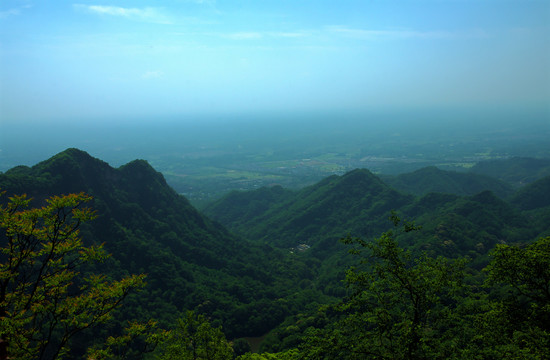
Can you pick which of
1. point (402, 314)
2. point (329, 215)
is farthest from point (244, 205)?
point (402, 314)

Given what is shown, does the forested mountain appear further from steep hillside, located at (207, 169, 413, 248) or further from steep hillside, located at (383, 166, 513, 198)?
steep hillside, located at (207, 169, 413, 248)

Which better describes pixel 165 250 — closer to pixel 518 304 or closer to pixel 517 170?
pixel 518 304

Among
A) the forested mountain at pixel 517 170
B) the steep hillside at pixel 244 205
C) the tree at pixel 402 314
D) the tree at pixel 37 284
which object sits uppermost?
the tree at pixel 37 284

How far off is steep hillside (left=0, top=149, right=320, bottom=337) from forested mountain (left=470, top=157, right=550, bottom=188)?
14862 cm

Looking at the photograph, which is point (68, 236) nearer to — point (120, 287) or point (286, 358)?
point (120, 287)

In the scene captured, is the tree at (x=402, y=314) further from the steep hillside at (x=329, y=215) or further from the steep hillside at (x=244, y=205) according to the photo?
the steep hillside at (x=244, y=205)

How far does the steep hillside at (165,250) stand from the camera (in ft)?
170

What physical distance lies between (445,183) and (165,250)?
389 feet

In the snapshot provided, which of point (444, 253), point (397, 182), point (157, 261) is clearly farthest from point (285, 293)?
point (397, 182)

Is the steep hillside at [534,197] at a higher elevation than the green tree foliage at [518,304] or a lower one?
lower

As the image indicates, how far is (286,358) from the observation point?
25.6 meters

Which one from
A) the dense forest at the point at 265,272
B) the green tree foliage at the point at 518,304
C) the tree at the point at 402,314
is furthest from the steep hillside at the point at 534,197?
the tree at the point at 402,314

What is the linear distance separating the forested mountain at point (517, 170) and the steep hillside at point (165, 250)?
149 meters

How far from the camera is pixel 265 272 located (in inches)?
2795
